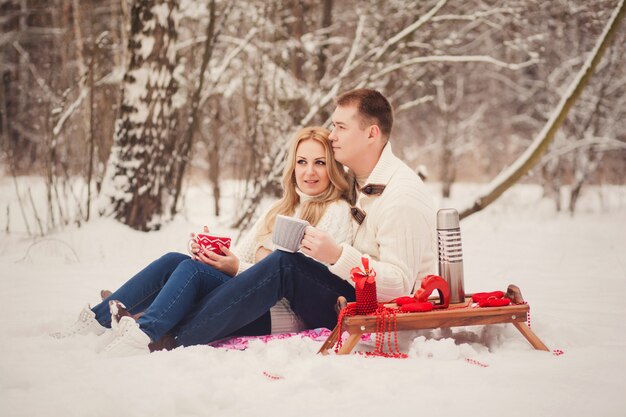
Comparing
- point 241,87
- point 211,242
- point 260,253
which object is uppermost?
point 241,87

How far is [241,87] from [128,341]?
21.7 feet

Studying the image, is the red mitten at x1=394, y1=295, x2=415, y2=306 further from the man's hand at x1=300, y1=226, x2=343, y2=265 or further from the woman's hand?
the woman's hand

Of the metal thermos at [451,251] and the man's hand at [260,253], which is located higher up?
the metal thermos at [451,251]

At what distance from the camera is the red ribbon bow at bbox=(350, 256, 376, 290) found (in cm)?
267

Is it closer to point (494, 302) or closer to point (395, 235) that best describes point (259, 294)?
point (395, 235)

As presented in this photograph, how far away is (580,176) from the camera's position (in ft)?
34.4

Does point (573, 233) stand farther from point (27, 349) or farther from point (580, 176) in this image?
point (27, 349)

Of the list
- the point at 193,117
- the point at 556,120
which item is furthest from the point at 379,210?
the point at 193,117

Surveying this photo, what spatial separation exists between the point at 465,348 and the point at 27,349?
205 cm

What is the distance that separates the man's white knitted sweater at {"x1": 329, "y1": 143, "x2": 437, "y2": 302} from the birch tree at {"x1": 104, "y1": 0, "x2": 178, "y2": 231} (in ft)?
11.2

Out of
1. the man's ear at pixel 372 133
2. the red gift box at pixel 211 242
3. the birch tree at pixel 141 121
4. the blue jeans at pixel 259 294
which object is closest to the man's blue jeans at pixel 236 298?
the blue jeans at pixel 259 294

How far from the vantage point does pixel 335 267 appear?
2846mm

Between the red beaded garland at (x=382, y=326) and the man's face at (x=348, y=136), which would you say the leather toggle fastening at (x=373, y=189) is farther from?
the red beaded garland at (x=382, y=326)

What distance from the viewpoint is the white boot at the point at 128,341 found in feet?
8.86
